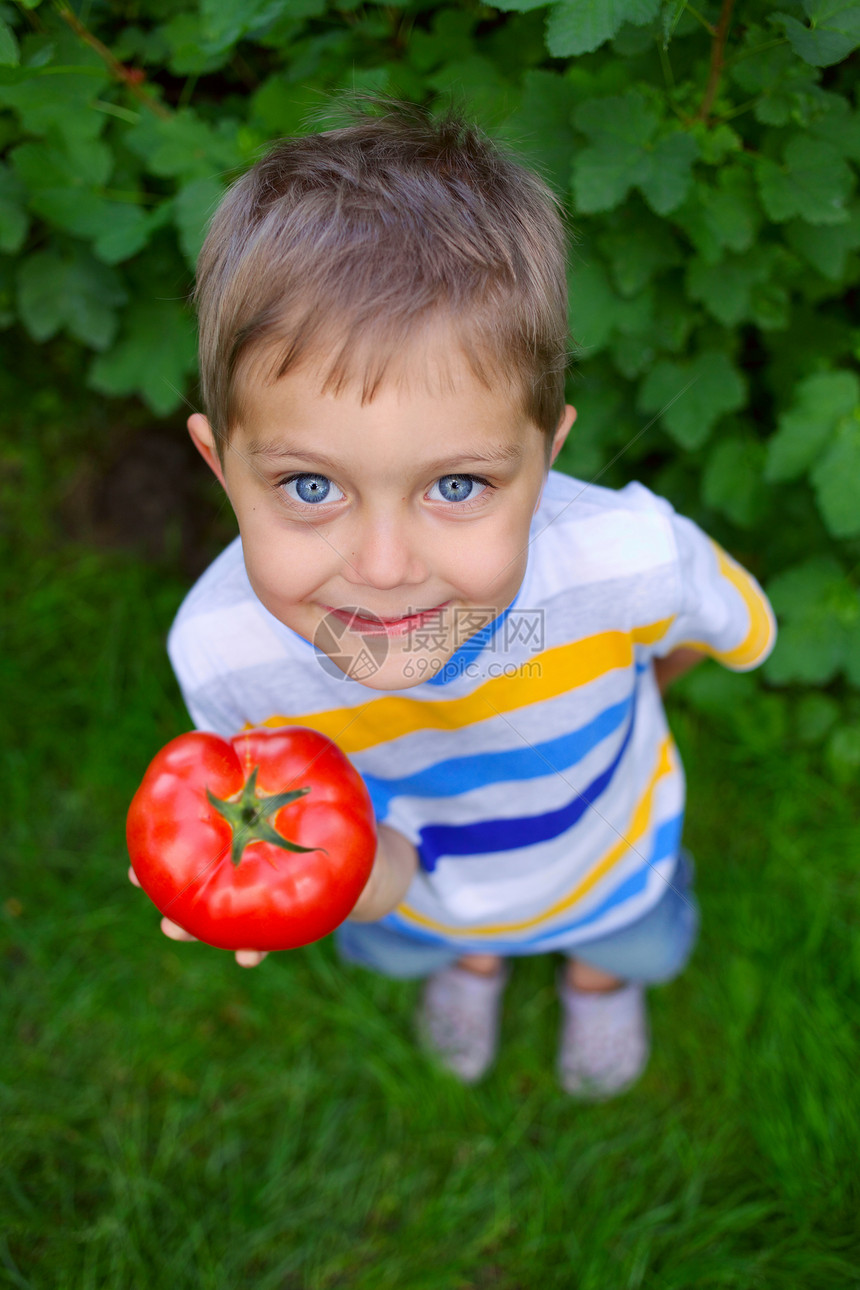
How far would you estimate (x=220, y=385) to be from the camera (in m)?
0.91

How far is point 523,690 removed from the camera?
113 cm

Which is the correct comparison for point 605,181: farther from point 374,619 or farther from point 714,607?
point 374,619

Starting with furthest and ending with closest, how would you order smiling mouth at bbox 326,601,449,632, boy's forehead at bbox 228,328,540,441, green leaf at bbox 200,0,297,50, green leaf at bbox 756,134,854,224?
green leaf at bbox 756,134,854,224, green leaf at bbox 200,0,297,50, smiling mouth at bbox 326,601,449,632, boy's forehead at bbox 228,328,540,441

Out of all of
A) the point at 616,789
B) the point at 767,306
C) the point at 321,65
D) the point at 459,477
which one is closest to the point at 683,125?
the point at 767,306

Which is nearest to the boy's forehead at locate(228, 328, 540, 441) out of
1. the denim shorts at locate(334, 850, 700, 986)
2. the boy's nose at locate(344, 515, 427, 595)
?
the boy's nose at locate(344, 515, 427, 595)

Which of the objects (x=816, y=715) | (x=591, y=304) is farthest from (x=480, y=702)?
(x=816, y=715)

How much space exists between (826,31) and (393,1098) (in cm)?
181

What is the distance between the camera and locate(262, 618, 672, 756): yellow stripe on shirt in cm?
111

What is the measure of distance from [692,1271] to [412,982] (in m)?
0.70

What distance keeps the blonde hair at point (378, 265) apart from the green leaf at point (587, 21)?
16cm

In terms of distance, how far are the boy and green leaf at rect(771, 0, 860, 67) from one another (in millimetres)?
344

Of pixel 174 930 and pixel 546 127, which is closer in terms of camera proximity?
pixel 174 930

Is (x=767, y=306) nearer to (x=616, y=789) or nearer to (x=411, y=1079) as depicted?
(x=616, y=789)

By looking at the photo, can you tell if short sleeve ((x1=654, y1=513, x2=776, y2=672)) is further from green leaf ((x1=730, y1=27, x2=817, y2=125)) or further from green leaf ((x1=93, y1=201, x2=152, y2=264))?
green leaf ((x1=93, y1=201, x2=152, y2=264))
